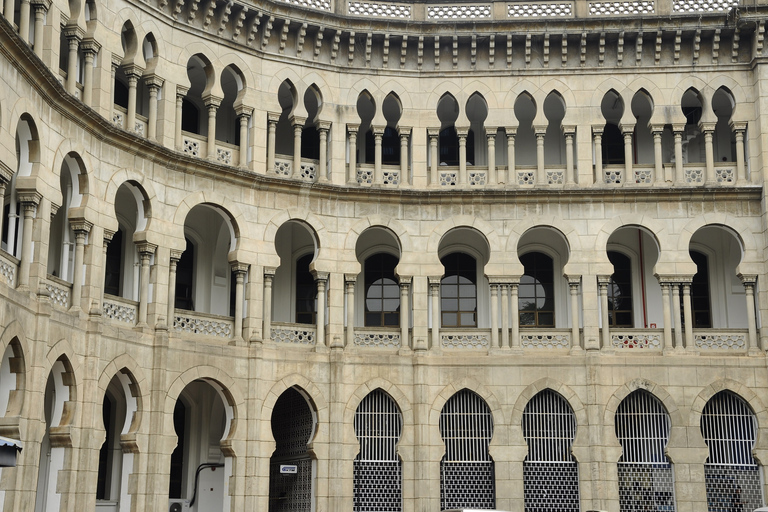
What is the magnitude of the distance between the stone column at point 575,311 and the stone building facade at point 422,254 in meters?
0.06

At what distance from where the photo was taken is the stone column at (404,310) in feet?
94.8

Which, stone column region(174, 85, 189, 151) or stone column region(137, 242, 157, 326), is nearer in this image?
stone column region(137, 242, 157, 326)

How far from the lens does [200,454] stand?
97.3 feet

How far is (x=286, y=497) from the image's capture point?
2914 centimetres

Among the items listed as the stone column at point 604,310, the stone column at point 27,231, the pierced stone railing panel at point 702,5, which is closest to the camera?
the stone column at point 27,231

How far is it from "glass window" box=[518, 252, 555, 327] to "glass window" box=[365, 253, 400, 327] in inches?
146

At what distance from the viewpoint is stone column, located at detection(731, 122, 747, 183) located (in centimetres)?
2934

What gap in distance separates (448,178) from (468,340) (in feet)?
15.1

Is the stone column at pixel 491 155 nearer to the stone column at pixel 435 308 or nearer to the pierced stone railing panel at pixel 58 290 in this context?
the stone column at pixel 435 308

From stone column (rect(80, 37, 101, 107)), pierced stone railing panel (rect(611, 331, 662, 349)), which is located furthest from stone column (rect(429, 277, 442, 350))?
stone column (rect(80, 37, 101, 107))

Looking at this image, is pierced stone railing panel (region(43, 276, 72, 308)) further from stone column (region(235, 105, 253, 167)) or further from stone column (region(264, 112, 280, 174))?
stone column (region(264, 112, 280, 174))

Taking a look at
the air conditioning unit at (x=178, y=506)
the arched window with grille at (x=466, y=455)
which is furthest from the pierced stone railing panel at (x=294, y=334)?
the air conditioning unit at (x=178, y=506)

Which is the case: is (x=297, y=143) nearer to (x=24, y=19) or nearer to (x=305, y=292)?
(x=305, y=292)

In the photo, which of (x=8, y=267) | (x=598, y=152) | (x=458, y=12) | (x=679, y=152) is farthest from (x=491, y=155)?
(x=8, y=267)
